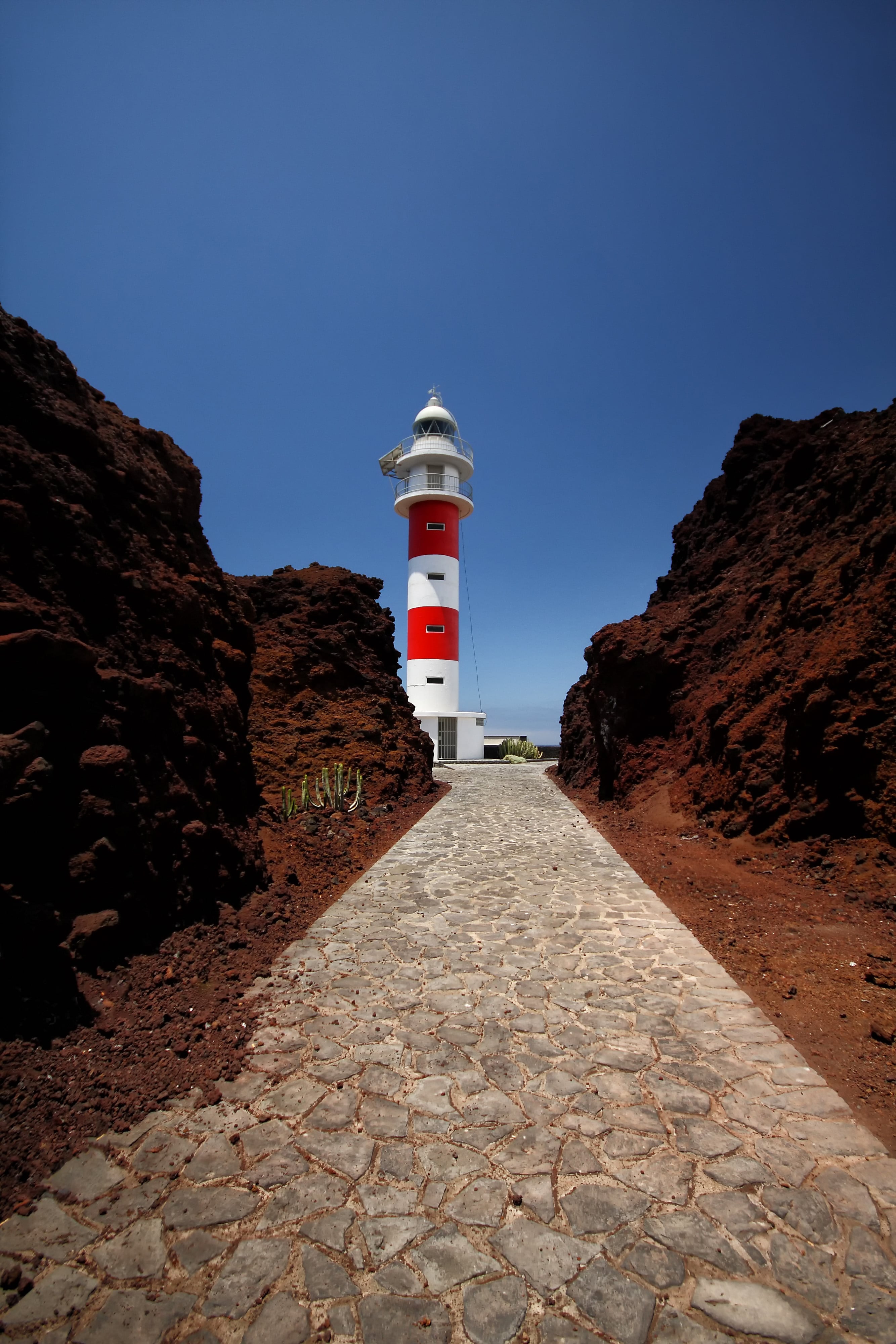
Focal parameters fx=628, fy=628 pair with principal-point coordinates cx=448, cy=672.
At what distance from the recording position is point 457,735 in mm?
30031

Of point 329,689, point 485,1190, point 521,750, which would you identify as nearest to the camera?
point 485,1190

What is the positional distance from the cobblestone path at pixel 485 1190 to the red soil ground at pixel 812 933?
0.82ft

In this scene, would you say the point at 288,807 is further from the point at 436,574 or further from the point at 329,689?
the point at 436,574

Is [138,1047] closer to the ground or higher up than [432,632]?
closer to the ground

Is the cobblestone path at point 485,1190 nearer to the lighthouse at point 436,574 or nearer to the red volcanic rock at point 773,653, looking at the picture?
the red volcanic rock at point 773,653

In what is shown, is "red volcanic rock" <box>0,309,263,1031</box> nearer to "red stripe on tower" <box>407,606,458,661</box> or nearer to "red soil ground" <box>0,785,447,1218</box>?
"red soil ground" <box>0,785,447,1218</box>

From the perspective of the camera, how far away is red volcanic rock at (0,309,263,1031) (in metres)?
3.89

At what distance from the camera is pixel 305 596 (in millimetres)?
17047

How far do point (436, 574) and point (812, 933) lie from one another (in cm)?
2429

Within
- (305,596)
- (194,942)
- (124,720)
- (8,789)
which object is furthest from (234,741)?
(305,596)

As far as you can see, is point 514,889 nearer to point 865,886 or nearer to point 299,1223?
point 865,886

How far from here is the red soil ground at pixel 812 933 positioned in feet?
12.6

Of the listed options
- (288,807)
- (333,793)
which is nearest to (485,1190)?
(288,807)

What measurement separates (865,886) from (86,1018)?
6.74m
